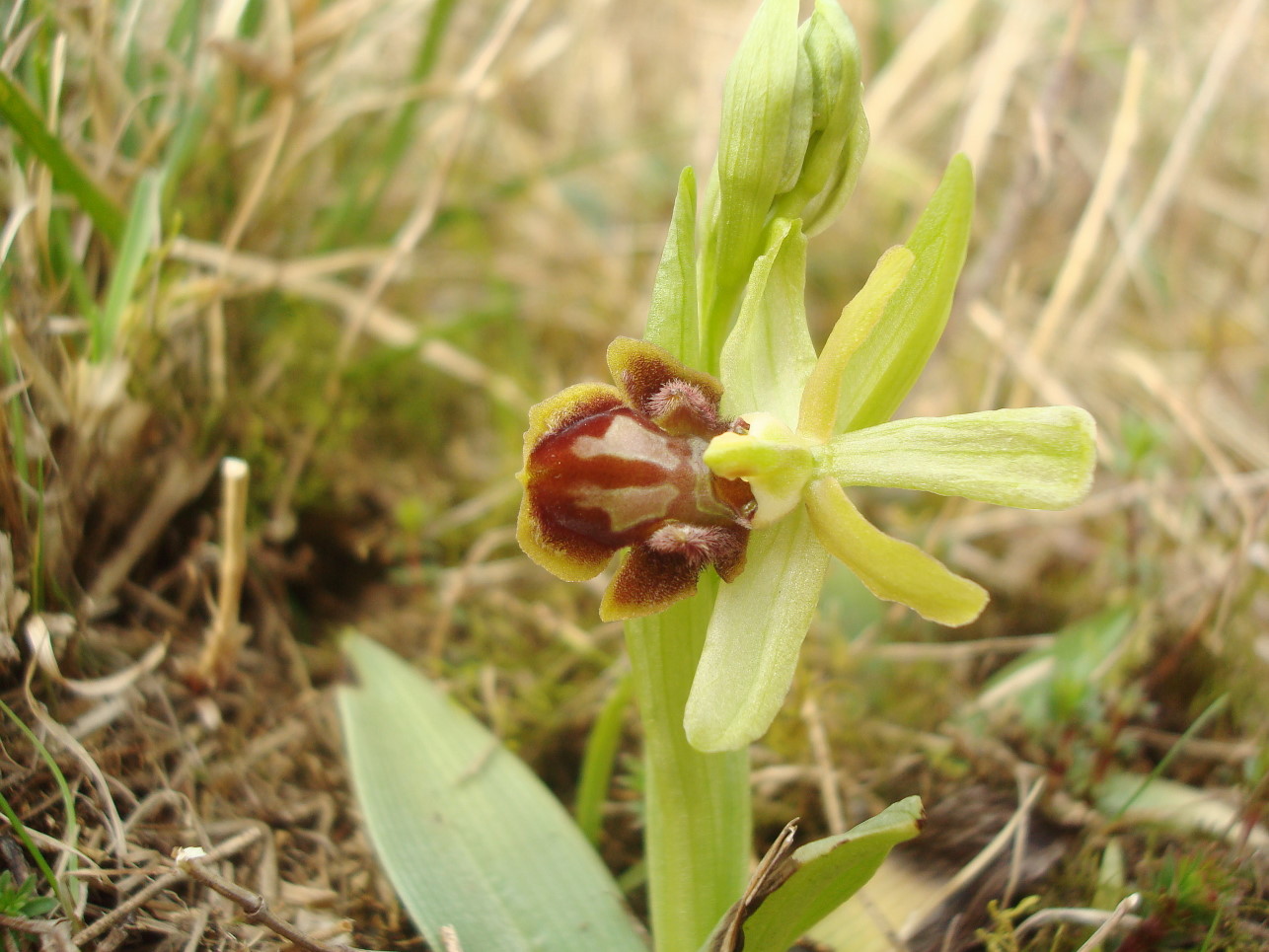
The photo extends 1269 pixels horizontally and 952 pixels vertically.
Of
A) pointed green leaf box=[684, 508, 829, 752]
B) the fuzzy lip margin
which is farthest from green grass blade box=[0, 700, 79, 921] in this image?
pointed green leaf box=[684, 508, 829, 752]

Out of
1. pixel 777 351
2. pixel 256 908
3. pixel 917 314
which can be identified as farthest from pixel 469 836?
pixel 917 314

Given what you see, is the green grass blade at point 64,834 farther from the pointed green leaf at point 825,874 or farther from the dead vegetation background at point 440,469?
the pointed green leaf at point 825,874

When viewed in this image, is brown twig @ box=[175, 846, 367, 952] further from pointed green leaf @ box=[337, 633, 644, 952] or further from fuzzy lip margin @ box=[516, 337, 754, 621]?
fuzzy lip margin @ box=[516, 337, 754, 621]

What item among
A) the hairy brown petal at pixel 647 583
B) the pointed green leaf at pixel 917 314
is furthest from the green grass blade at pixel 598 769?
the pointed green leaf at pixel 917 314

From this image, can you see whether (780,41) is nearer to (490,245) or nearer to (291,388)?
(291,388)

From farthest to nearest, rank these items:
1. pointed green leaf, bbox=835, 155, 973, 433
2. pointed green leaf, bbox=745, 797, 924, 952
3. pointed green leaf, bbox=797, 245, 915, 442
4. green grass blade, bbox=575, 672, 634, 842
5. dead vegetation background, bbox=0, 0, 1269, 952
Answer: green grass blade, bbox=575, 672, 634, 842
dead vegetation background, bbox=0, 0, 1269, 952
pointed green leaf, bbox=835, 155, 973, 433
pointed green leaf, bbox=797, 245, 915, 442
pointed green leaf, bbox=745, 797, 924, 952

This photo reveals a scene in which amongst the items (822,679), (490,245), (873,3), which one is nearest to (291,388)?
(490,245)

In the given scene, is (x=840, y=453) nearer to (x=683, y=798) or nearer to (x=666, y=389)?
(x=666, y=389)

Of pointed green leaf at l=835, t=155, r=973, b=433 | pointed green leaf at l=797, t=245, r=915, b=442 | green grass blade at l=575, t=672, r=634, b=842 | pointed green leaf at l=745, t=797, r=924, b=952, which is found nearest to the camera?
pointed green leaf at l=745, t=797, r=924, b=952
